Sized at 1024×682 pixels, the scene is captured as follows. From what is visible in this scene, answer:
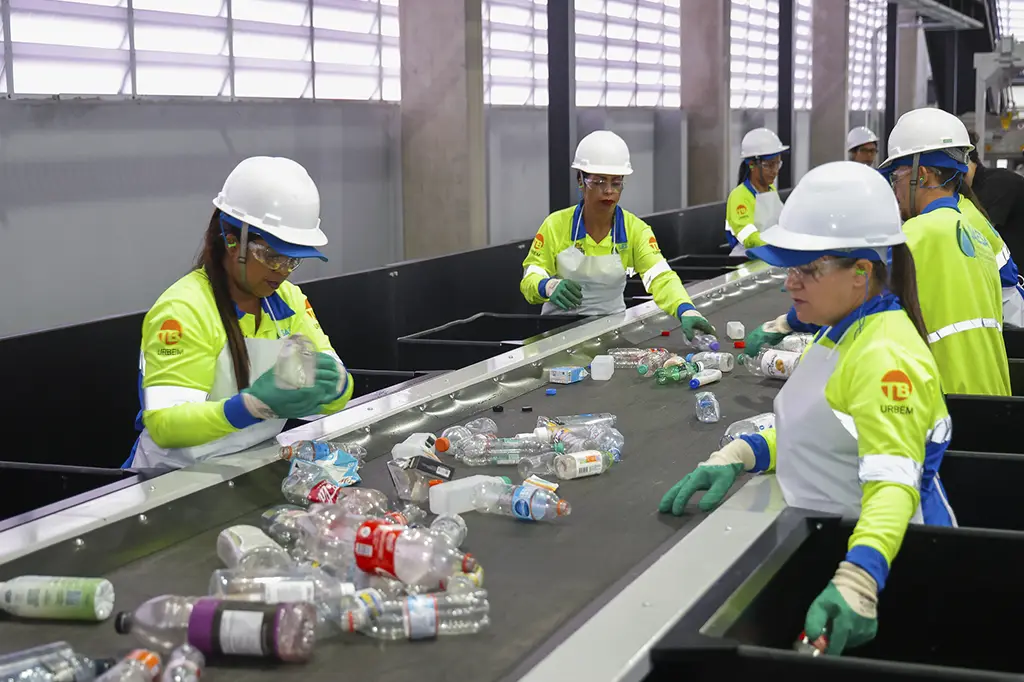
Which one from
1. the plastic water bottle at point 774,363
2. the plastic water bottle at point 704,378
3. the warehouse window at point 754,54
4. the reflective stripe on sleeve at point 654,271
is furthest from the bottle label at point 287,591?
the warehouse window at point 754,54

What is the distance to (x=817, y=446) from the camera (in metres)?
2.16

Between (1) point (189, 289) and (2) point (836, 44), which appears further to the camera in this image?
(2) point (836, 44)

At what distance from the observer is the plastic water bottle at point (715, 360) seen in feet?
13.0

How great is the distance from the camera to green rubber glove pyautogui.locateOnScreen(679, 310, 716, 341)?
433cm

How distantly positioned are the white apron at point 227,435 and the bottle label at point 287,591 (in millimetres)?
901

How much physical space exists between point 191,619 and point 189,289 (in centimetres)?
122

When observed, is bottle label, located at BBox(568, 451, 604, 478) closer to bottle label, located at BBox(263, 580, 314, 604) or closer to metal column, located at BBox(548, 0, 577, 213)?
bottle label, located at BBox(263, 580, 314, 604)

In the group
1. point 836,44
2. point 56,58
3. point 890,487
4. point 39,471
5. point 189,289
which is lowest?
point 39,471

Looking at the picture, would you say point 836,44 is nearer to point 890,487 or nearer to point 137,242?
point 137,242

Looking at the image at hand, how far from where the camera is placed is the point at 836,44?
19.1 meters

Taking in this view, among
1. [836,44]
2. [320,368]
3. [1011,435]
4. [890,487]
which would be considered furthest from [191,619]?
[836,44]

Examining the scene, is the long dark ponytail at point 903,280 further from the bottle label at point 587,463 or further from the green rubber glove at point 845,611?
the bottle label at point 587,463

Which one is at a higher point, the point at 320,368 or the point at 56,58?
the point at 56,58

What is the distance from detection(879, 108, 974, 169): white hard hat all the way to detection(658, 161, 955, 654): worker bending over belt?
1.62 metres
